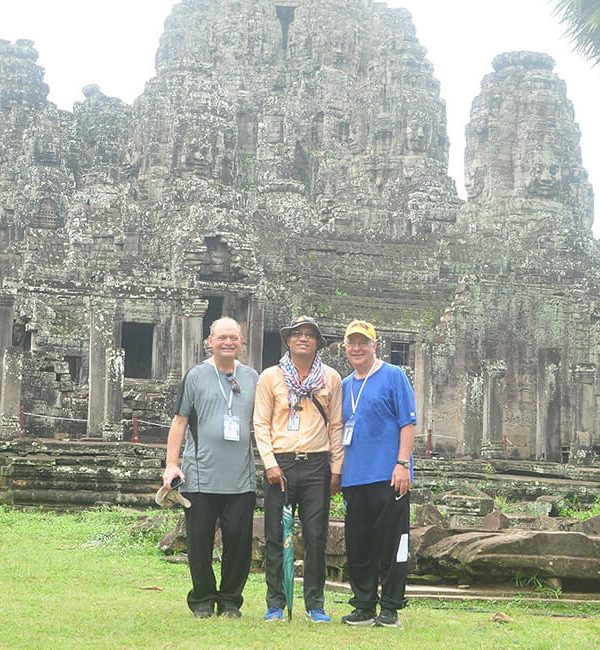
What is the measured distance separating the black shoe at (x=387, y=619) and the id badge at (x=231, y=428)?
1.45 m

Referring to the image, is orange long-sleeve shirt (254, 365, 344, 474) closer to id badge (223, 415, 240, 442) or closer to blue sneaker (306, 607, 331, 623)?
id badge (223, 415, 240, 442)

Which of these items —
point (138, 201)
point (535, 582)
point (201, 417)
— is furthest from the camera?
point (138, 201)

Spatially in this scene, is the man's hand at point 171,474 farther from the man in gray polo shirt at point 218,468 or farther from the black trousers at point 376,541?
the black trousers at point 376,541

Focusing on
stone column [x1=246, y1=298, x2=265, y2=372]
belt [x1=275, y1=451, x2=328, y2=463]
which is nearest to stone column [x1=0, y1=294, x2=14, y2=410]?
stone column [x1=246, y1=298, x2=265, y2=372]

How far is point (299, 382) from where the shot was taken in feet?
29.6

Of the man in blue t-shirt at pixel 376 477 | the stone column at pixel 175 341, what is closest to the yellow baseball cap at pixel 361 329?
the man in blue t-shirt at pixel 376 477

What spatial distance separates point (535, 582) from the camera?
9789 millimetres

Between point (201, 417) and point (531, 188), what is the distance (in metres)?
33.8

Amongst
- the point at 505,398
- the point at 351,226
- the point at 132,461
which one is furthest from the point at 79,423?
the point at 351,226

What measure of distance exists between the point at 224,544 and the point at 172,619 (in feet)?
2.33

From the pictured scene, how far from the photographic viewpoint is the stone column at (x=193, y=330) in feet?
95.2

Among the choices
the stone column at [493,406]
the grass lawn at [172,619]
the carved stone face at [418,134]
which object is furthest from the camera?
the carved stone face at [418,134]

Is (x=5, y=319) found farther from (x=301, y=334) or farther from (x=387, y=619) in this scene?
(x=387, y=619)

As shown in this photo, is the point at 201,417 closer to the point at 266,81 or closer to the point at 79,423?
the point at 79,423
